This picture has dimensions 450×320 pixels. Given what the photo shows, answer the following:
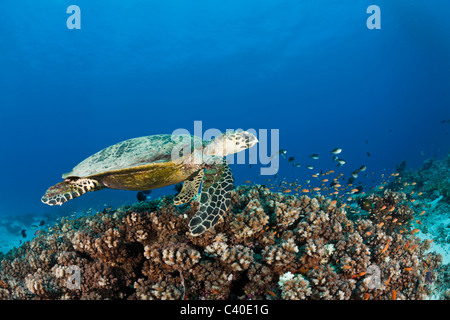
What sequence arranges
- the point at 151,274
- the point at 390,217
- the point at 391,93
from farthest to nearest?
1. the point at 391,93
2. the point at 390,217
3. the point at 151,274

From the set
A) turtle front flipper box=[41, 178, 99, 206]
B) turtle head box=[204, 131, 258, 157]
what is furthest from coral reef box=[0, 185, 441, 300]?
turtle head box=[204, 131, 258, 157]

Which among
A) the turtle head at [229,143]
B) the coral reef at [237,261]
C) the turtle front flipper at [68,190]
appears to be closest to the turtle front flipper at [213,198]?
the coral reef at [237,261]

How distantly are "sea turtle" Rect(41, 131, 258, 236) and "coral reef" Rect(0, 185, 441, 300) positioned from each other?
641 millimetres

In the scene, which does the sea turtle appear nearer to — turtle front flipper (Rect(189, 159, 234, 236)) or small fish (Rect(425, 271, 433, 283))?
turtle front flipper (Rect(189, 159, 234, 236))

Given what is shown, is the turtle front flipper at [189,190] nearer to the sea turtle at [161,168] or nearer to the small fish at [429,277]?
the sea turtle at [161,168]

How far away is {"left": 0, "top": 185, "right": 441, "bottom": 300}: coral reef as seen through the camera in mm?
3186

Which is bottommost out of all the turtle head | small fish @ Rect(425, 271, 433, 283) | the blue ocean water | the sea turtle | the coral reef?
small fish @ Rect(425, 271, 433, 283)

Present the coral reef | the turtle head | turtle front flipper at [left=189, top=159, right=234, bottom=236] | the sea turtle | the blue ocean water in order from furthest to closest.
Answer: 1. the blue ocean water
2. the turtle head
3. the sea turtle
4. turtle front flipper at [left=189, top=159, right=234, bottom=236]
5. the coral reef

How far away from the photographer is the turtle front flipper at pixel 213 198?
354 centimetres

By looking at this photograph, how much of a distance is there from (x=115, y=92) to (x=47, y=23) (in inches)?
1276

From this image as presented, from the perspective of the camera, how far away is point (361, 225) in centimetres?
489

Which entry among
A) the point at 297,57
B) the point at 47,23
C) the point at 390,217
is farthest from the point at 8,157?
the point at 390,217

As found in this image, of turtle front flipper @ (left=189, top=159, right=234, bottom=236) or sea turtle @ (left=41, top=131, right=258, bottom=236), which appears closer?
turtle front flipper @ (left=189, top=159, right=234, bottom=236)

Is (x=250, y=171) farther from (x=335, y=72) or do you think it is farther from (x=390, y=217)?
(x=390, y=217)
